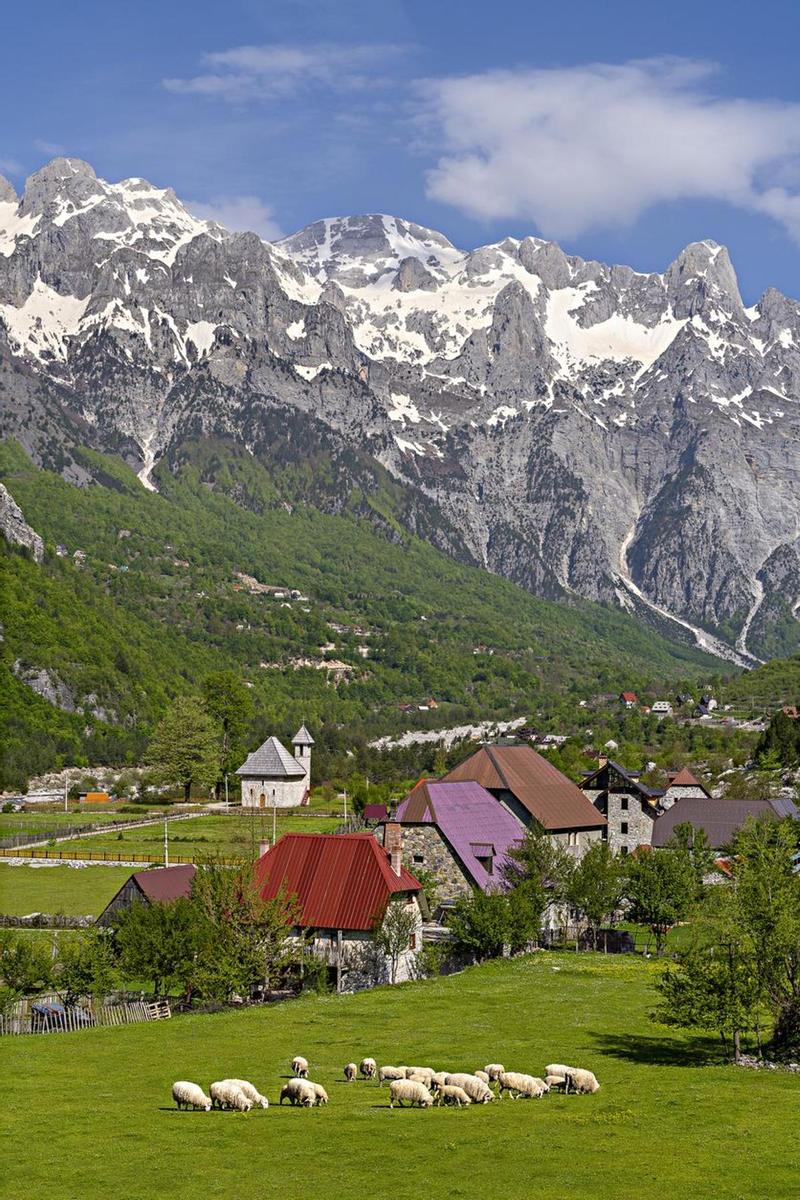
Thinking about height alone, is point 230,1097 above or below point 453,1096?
above

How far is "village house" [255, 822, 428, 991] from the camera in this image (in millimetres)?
53156

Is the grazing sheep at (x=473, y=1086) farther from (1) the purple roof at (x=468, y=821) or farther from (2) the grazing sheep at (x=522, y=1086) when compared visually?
(1) the purple roof at (x=468, y=821)

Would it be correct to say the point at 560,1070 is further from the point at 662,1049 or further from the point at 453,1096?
the point at 662,1049

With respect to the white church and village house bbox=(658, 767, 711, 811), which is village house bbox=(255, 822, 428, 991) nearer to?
village house bbox=(658, 767, 711, 811)

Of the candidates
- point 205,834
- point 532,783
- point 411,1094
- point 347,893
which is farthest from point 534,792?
point 411,1094

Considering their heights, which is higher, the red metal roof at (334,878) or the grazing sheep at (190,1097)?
the red metal roof at (334,878)

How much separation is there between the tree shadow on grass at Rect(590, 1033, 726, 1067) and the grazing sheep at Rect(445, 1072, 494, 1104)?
659cm

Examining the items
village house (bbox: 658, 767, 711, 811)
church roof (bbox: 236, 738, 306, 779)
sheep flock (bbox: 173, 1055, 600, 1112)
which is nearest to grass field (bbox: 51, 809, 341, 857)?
church roof (bbox: 236, 738, 306, 779)

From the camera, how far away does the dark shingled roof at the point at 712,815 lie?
8994cm

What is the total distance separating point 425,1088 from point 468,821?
3613 cm

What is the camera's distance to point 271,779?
14175 cm

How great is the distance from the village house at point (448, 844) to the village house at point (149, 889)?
1084 centimetres

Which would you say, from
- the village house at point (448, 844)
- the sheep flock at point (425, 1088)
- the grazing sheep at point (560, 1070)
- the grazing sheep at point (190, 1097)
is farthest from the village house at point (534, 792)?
the grazing sheep at point (190, 1097)

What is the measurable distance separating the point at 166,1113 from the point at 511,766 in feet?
163
